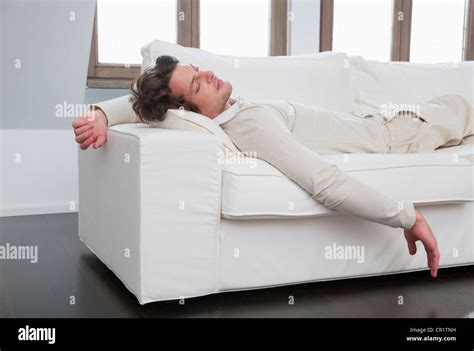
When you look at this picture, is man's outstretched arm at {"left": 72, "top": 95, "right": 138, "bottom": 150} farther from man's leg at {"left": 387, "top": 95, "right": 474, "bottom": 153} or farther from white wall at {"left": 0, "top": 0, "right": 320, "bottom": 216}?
man's leg at {"left": 387, "top": 95, "right": 474, "bottom": 153}

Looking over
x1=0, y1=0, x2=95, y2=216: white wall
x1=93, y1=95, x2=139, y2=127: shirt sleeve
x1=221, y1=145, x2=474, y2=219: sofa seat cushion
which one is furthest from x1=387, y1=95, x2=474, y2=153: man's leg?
x1=0, y1=0, x2=95, y2=216: white wall

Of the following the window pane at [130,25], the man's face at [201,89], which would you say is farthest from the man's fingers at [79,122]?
the window pane at [130,25]

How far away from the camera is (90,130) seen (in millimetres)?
1925

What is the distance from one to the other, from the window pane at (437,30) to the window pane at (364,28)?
225mm

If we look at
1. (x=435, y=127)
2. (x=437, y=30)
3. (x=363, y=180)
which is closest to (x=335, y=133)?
Result: (x=363, y=180)

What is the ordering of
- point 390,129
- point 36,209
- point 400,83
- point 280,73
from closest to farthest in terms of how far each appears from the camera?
point 390,129, point 280,73, point 400,83, point 36,209

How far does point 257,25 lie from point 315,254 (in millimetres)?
2599

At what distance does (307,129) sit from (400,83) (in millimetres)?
886

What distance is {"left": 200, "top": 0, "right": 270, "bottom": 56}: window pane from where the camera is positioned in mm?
4008

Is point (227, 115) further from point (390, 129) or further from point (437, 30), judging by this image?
point (437, 30)

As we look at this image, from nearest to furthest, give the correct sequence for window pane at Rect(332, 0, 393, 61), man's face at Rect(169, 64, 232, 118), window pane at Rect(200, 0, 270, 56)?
man's face at Rect(169, 64, 232, 118) < window pane at Rect(200, 0, 270, 56) < window pane at Rect(332, 0, 393, 61)

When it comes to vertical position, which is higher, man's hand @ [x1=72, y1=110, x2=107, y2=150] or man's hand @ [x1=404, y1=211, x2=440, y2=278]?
man's hand @ [x1=72, y1=110, x2=107, y2=150]
